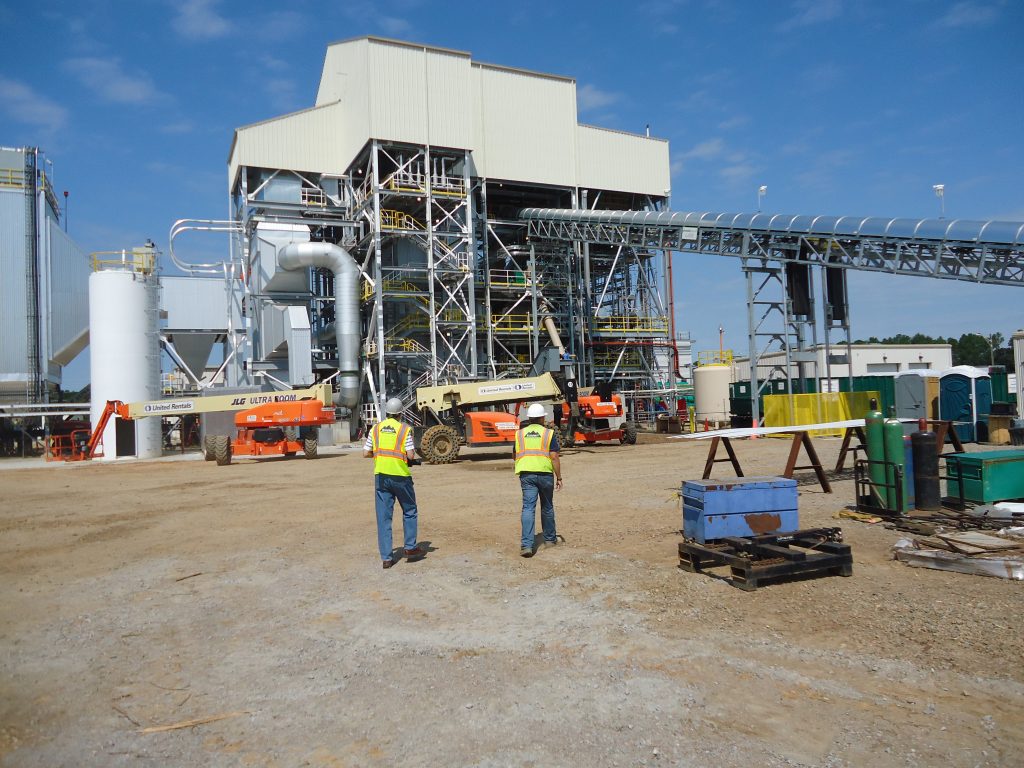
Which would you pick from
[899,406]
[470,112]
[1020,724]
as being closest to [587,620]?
[1020,724]

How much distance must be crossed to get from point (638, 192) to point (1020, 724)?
35214mm

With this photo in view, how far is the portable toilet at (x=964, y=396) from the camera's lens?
72.2 ft

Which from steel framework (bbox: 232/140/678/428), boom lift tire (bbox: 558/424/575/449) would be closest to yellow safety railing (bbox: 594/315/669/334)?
steel framework (bbox: 232/140/678/428)

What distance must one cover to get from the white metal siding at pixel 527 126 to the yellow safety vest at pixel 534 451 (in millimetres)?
26536

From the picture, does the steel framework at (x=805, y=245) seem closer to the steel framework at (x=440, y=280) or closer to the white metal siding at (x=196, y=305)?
the steel framework at (x=440, y=280)

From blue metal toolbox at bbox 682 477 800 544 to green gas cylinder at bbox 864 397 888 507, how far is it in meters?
2.45

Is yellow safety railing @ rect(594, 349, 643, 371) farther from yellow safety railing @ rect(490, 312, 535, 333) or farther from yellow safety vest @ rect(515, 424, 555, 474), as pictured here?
yellow safety vest @ rect(515, 424, 555, 474)

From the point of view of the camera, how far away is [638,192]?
36.6 meters

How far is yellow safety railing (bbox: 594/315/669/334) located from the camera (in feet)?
122

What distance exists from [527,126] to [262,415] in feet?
64.2

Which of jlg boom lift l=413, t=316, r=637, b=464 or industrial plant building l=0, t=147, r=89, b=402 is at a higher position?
industrial plant building l=0, t=147, r=89, b=402

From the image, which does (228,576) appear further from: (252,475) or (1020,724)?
(252,475)

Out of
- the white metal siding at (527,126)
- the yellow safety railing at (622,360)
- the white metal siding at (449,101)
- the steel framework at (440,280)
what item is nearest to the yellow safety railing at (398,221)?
the steel framework at (440,280)

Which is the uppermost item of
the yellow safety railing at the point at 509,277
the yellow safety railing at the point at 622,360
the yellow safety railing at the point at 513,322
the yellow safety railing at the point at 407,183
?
the yellow safety railing at the point at 407,183
